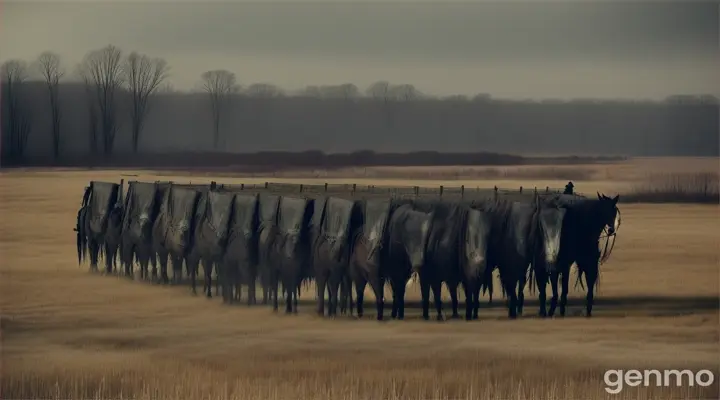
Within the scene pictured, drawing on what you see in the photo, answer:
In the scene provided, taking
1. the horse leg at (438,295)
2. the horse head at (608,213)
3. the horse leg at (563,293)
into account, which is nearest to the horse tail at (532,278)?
the horse leg at (563,293)


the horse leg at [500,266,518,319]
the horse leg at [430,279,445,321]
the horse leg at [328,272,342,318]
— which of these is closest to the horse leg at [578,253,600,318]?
the horse leg at [500,266,518,319]

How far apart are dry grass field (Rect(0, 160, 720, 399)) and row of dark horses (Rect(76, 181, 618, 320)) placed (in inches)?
21.2

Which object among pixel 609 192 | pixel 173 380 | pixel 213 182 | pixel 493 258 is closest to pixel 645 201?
pixel 609 192

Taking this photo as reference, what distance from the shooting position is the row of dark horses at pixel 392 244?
22.8 metres

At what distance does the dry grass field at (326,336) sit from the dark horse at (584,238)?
0.61 metres

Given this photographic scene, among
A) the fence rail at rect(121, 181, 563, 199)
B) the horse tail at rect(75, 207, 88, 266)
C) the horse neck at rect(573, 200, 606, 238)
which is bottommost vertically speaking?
the horse tail at rect(75, 207, 88, 266)

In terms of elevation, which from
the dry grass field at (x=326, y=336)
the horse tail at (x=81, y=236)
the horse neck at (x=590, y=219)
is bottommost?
the dry grass field at (x=326, y=336)

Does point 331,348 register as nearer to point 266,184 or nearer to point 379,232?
point 379,232

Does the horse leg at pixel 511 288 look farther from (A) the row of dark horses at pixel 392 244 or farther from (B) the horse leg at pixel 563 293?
(B) the horse leg at pixel 563 293

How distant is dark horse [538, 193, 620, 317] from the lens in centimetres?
2366

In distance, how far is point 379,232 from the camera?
22.7m

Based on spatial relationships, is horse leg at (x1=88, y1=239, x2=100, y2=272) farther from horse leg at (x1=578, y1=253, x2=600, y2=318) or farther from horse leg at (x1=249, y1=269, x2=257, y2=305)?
horse leg at (x1=578, y1=253, x2=600, y2=318)

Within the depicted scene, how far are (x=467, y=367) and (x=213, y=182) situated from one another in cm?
790

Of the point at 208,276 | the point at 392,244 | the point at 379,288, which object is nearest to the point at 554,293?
the point at 392,244
